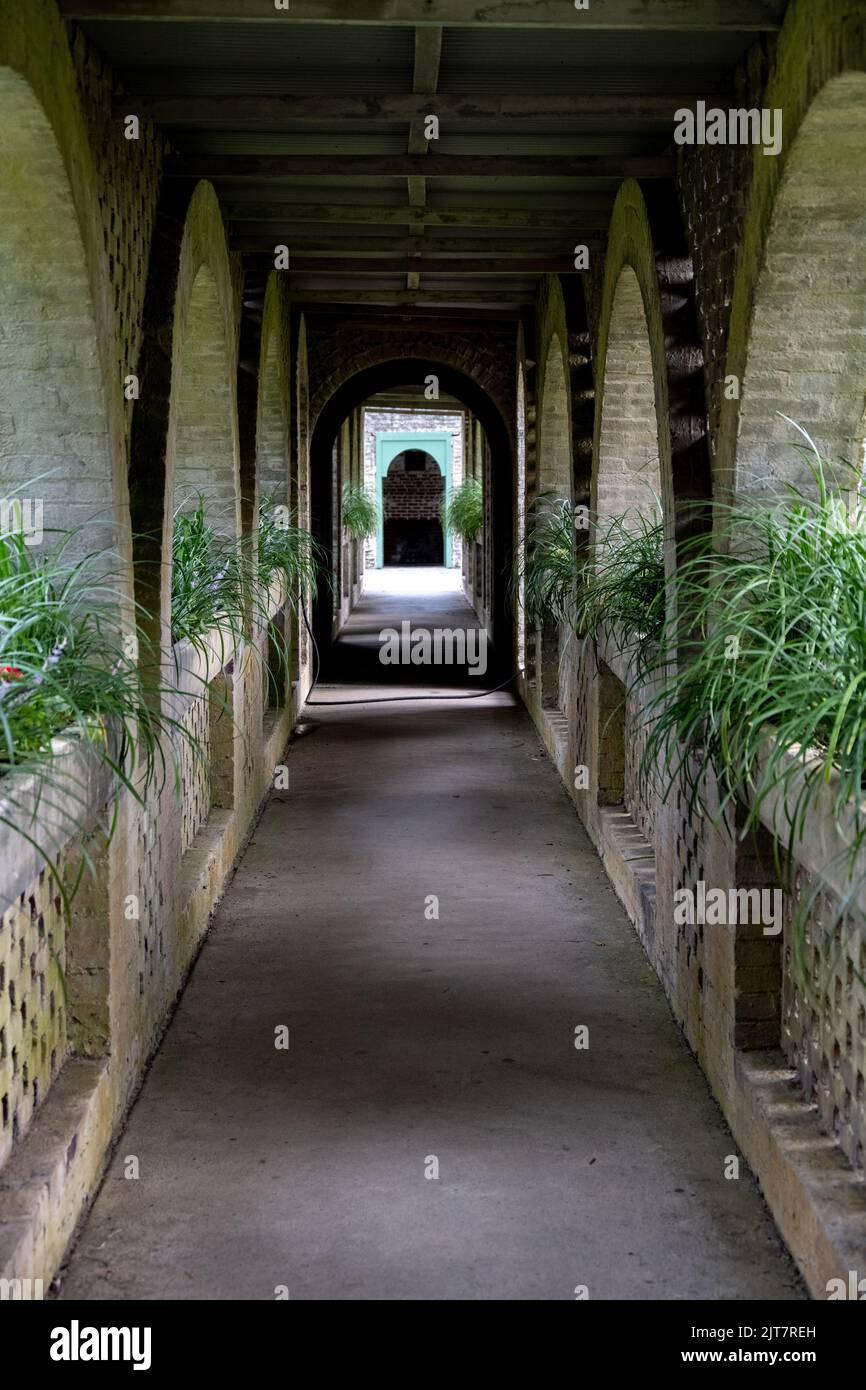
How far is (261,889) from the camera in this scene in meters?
6.18

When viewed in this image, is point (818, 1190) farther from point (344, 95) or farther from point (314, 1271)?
point (344, 95)

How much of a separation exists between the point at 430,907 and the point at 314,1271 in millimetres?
2733

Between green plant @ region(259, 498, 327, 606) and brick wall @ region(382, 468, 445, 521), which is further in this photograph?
brick wall @ region(382, 468, 445, 521)

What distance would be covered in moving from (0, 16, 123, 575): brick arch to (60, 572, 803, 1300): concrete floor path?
160cm

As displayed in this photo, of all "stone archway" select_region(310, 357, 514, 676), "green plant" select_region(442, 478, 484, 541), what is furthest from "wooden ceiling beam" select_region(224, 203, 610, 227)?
"green plant" select_region(442, 478, 484, 541)

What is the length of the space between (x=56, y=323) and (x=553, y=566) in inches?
174

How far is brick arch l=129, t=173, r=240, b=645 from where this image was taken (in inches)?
183

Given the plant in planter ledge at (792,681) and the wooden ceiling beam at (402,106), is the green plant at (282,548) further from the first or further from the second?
the plant in planter ledge at (792,681)

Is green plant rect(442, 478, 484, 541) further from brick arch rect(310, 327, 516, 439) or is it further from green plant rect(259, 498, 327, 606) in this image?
green plant rect(259, 498, 327, 606)

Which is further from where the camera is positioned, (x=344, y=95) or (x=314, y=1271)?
(x=344, y=95)

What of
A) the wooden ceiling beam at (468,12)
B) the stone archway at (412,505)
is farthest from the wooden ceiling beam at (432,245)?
the stone archway at (412,505)

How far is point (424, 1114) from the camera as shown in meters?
3.96

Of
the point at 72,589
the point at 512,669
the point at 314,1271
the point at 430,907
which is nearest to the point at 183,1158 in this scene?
the point at 314,1271
